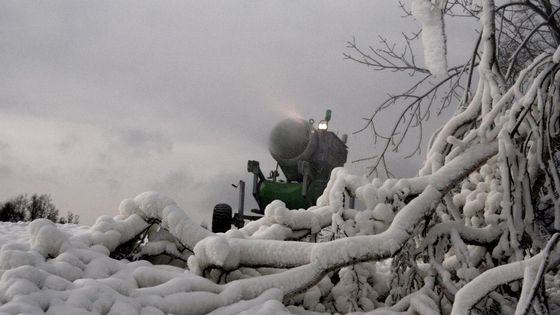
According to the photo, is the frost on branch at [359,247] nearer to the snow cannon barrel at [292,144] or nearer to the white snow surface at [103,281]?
the white snow surface at [103,281]

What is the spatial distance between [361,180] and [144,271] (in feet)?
5.64

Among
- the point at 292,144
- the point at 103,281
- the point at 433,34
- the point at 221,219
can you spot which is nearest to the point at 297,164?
the point at 292,144

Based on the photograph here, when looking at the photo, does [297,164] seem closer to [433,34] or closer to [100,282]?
[433,34]

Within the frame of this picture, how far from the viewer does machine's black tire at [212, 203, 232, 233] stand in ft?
42.1

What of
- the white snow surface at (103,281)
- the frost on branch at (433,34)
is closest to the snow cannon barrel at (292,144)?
the frost on branch at (433,34)

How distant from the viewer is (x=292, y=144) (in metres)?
15.4

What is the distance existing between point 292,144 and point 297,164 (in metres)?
0.58

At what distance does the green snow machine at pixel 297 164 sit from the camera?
1459 cm

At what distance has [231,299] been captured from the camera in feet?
9.87

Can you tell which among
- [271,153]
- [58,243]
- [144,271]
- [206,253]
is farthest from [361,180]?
[271,153]

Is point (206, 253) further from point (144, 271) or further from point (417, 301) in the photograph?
point (417, 301)

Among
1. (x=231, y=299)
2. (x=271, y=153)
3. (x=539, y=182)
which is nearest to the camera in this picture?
(x=231, y=299)

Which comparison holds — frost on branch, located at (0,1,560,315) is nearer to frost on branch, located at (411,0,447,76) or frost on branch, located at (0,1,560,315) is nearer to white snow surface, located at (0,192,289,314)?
white snow surface, located at (0,192,289,314)

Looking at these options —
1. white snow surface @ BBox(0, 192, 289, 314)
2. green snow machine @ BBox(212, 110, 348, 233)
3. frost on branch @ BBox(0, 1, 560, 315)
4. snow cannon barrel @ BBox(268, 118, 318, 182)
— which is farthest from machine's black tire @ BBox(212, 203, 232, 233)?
white snow surface @ BBox(0, 192, 289, 314)
